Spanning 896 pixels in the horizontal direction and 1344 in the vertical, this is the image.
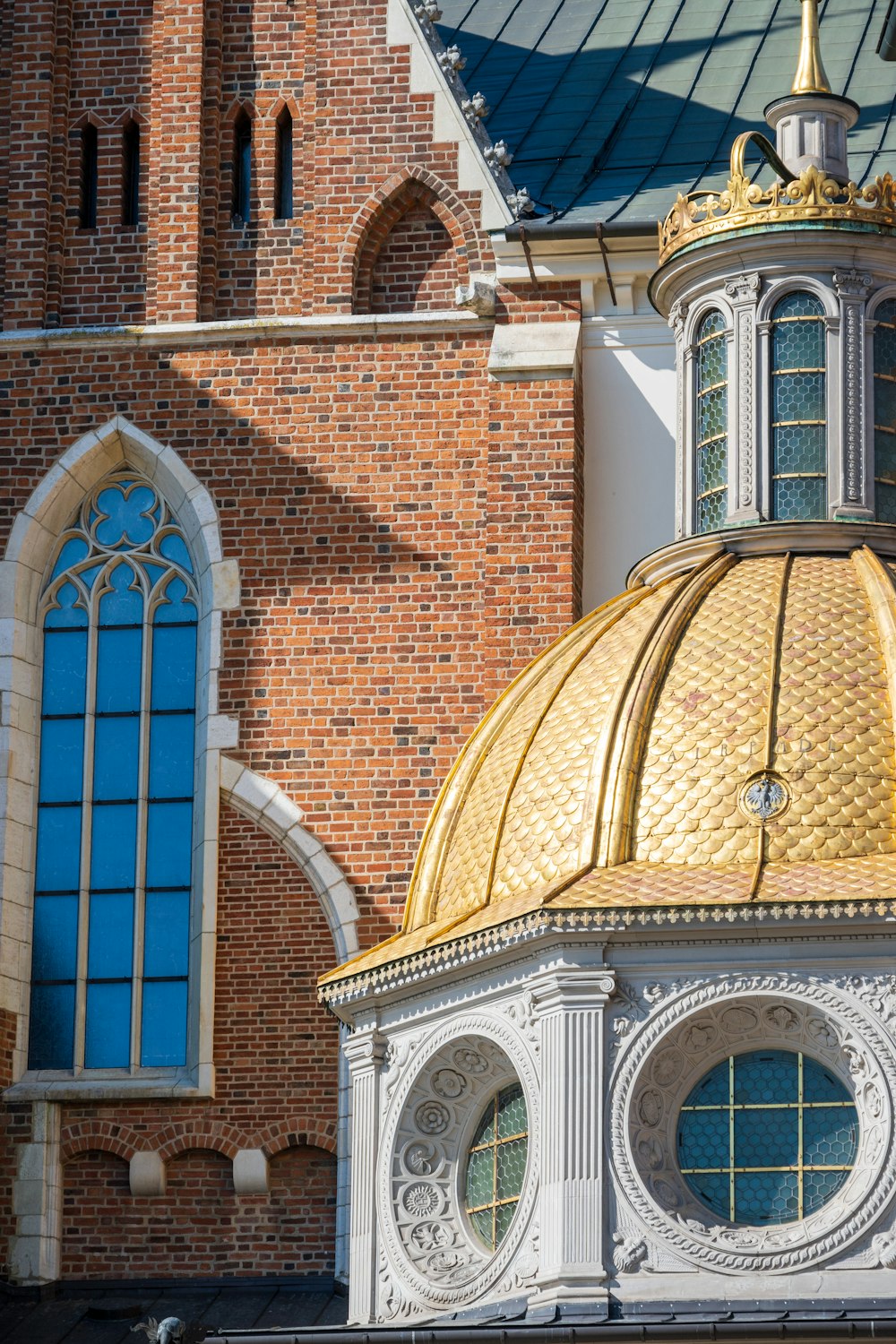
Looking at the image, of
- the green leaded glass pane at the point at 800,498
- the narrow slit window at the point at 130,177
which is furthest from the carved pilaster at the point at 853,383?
the narrow slit window at the point at 130,177

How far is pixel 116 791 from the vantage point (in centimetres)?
2705

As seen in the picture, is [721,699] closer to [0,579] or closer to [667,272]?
[667,272]

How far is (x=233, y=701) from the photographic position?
88.2 feet

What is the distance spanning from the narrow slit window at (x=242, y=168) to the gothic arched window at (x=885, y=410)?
17.5 ft

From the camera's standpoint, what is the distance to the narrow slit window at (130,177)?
2845 centimetres

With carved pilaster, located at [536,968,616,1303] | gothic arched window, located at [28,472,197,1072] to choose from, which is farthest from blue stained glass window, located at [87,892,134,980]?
carved pilaster, located at [536,968,616,1303]

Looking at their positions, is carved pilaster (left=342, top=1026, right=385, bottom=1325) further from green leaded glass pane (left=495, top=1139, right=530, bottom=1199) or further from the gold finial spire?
the gold finial spire

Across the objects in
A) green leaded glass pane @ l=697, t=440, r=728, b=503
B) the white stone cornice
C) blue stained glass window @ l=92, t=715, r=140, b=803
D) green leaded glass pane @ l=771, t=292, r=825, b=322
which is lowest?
blue stained glass window @ l=92, t=715, r=140, b=803

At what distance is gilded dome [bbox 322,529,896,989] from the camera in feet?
70.4

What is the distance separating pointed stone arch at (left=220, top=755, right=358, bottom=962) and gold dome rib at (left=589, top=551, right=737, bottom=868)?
157 inches

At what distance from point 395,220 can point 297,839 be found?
4738 millimetres

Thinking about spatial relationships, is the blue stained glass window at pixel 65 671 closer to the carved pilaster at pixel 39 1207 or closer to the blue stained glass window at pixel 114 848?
the blue stained glass window at pixel 114 848

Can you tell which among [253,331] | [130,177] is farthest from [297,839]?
[130,177]

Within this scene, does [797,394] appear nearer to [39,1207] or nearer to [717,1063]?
[717,1063]
